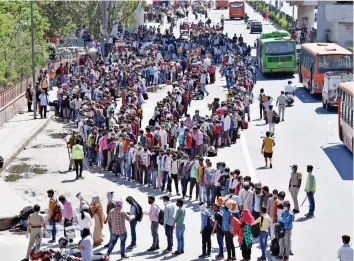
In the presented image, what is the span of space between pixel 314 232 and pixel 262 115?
1837 centimetres

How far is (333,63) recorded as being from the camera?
150ft

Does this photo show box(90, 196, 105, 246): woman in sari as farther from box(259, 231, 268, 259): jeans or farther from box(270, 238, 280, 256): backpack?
box(270, 238, 280, 256): backpack

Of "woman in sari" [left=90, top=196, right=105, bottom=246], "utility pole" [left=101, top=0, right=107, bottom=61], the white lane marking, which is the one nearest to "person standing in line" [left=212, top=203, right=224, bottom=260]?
"woman in sari" [left=90, top=196, right=105, bottom=246]

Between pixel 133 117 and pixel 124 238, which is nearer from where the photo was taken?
pixel 124 238

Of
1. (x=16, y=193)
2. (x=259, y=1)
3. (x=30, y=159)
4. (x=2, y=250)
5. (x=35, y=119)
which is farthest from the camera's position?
(x=259, y=1)

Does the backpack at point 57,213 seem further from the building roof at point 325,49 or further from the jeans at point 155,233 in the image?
the building roof at point 325,49

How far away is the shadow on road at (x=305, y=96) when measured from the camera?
1844 inches

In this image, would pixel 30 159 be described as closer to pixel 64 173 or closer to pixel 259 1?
pixel 64 173

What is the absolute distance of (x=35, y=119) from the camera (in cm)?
4175

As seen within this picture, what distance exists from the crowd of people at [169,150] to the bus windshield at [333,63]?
3214mm

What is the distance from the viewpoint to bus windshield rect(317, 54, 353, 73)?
45188 mm

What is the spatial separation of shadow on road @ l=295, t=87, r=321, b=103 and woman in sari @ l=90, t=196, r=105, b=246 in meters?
25.0

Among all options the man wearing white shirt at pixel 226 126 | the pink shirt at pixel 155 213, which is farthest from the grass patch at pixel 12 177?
the pink shirt at pixel 155 213

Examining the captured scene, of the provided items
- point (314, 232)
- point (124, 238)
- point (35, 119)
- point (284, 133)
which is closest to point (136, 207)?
point (124, 238)
